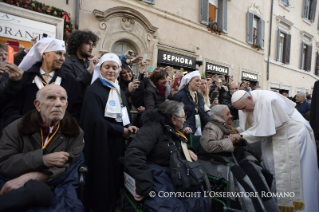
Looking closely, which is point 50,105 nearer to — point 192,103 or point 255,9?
point 192,103

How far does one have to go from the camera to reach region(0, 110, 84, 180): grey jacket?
187 centimetres

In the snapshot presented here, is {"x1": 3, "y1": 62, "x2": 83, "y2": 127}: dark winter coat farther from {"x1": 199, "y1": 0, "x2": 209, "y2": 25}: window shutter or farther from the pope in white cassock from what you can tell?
{"x1": 199, "y1": 0, "x2": 209, "y2": 25}: window shutter

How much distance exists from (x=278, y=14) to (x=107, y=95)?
16.1 m

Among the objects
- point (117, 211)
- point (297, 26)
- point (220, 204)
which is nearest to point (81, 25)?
point (117, 211)

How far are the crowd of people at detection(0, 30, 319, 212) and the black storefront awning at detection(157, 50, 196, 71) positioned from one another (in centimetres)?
546

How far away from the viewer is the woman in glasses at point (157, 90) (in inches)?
154

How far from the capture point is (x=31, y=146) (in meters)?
2.01

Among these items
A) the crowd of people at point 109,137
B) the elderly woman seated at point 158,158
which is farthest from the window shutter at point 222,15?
the elderly woman seated at point 158,158

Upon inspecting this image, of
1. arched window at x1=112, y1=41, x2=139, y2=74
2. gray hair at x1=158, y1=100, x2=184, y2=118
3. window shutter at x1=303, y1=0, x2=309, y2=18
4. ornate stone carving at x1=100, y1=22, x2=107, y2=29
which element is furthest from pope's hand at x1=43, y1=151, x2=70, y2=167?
window shutter at x1=303, y1=0, x2=309, y2=18

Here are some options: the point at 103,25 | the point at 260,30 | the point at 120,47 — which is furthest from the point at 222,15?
the point at 103,25

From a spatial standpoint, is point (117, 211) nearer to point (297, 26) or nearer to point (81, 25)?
point (81, 25)

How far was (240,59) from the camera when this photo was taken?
43.7 ft

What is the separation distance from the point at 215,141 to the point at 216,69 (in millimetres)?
9261

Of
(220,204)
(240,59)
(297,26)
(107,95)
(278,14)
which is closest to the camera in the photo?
(220,204)
